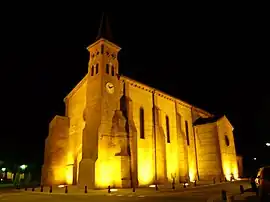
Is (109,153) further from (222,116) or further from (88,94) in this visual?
(222,116)

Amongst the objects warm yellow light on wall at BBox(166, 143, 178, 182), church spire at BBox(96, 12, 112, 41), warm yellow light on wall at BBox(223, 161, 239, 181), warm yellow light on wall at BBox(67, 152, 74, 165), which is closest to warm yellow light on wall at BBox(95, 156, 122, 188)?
warm yellow light on wall at BBox(67, 152, 74, 165)

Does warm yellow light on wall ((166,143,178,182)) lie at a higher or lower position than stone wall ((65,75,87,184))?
lower

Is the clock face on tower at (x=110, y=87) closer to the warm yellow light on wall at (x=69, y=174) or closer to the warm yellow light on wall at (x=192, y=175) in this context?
the warm yellow light on wall at (x=69, y=174)

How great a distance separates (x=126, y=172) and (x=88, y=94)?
985 cm

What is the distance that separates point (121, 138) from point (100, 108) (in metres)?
3.85

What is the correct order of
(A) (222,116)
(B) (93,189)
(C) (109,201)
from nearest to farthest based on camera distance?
(C) (109,201) < (B) (93,189) < (A) (222,116)

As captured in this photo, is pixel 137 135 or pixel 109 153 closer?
pixel 109 153

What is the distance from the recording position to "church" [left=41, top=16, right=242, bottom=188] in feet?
80.6

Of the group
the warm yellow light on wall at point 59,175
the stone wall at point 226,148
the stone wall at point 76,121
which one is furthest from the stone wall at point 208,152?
the warm yellow light on wall at point 59,175

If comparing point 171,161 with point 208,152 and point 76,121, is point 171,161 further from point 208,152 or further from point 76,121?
point 76,121

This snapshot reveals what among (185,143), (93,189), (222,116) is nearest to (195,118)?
(222,116)

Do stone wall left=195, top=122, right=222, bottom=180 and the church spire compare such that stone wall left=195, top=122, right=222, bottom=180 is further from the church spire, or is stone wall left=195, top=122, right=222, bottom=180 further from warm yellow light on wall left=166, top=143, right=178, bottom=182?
the church spire

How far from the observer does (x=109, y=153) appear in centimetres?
2477

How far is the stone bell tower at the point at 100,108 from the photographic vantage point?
23.5 m
